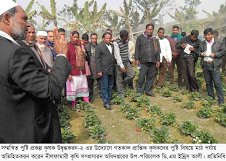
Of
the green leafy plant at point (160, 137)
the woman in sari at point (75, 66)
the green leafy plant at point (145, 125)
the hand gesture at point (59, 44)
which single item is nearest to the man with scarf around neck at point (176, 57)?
the green leafy plant at point (145, 125)

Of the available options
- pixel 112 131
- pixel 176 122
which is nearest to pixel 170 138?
pixel 176 122

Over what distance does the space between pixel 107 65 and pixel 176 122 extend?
2.41 m

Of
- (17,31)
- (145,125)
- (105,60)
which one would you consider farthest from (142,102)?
(17,31)

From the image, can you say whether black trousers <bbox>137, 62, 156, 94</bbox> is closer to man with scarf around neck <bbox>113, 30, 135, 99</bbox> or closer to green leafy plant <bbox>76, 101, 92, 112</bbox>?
man with scarf around neck <bbox>113, 30, 135, 99</bbox>

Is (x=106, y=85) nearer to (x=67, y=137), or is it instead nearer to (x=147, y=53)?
(x=147, y=53)

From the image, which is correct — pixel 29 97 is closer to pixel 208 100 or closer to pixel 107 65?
pixel 107 65

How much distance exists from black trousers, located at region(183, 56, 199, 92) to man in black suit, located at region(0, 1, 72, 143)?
16.8 ft

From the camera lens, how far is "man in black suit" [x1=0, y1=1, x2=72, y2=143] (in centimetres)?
122

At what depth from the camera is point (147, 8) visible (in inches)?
A: 1043

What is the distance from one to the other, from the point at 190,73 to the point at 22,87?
5.62 metres

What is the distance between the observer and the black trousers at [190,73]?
5.63 m

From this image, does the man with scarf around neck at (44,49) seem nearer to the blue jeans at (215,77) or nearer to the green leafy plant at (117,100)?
the green leafy plant at (117,100)

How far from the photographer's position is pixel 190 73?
572 centimetres

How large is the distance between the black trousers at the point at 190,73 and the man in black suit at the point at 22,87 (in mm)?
5129
